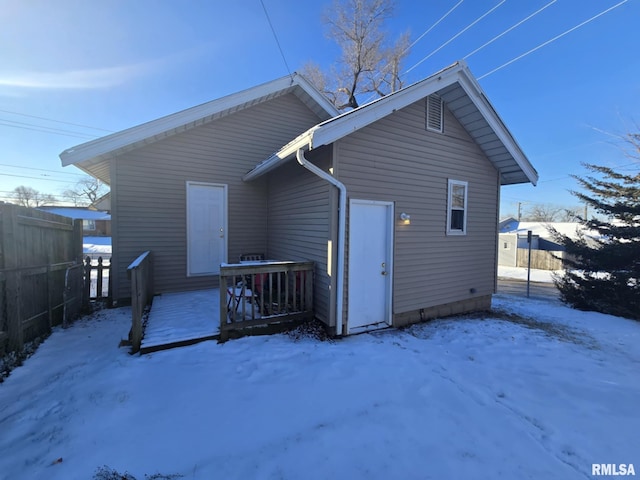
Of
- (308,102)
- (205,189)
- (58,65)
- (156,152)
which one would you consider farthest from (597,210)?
(58,65)

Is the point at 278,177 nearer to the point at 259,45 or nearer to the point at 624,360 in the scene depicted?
the point at 259,45

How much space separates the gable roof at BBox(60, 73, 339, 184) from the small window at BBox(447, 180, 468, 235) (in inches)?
155

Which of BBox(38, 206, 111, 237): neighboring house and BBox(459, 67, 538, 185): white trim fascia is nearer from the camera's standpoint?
BBox(459, 67, 538, 185): white trim fascia

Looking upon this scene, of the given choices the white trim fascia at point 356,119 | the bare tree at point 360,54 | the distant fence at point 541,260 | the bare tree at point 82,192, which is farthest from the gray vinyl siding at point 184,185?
the bare tree at point 82,192

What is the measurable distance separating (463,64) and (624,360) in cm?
537

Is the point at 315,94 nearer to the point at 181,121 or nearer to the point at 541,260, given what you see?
the point at 181,121

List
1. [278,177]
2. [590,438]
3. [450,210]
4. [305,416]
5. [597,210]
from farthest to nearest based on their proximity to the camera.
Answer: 1. [597,210]
2. [278,177]
3. [450,210]
4. [305,416]
5. [590,438]

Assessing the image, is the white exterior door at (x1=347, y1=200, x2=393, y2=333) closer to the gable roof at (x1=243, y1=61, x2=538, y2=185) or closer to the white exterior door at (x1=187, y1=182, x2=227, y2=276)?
the gable roof at (x1=243, y1=61, x2=538, y2=185)

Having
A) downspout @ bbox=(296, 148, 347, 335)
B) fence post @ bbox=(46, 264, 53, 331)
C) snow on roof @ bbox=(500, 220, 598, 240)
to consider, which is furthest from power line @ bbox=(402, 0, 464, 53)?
snow on roof @ bbox=(500, 220, 598, 240)

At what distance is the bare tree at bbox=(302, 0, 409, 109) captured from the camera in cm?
1374

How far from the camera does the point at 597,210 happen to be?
8.01 m

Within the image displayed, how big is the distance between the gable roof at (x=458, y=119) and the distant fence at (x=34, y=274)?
3684 millimetres
